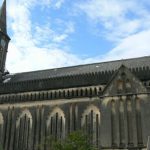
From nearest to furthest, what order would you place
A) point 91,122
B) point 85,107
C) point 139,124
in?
point 139,124
point 91,122
point 85,107

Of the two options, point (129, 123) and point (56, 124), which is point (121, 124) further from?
point (56, 124)

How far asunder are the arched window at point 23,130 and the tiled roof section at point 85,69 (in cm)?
722

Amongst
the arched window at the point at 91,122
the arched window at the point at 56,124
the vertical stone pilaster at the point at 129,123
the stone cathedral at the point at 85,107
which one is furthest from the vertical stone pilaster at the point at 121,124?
the arched window at the point at 56,124

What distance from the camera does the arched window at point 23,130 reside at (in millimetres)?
43375

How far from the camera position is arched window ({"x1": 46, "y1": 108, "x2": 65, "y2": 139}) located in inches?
1641

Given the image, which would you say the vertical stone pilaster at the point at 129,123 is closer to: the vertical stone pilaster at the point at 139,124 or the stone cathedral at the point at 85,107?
the stone cathedral at the point at 85,107

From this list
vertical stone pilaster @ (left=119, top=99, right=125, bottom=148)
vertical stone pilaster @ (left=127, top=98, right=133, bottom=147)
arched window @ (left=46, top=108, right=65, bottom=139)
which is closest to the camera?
vertical stone pilaster @ (left=127, top=98, right=133, bottom=147)

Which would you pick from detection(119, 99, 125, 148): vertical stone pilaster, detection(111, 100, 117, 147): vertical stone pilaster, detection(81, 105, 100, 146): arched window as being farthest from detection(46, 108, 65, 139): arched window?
detection(119, 99, 125, 148): vertical stone pilaster

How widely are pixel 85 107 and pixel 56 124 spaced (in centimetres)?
458

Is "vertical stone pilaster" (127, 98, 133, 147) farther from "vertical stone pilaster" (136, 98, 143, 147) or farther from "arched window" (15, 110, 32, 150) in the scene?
"arched window" (15, 110, 32, 150)

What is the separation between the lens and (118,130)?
37.0 m

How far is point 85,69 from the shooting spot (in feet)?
161

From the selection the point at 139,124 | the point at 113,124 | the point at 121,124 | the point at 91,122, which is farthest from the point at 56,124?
the point at 139,124

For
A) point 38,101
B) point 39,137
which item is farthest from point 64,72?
point 39,137
